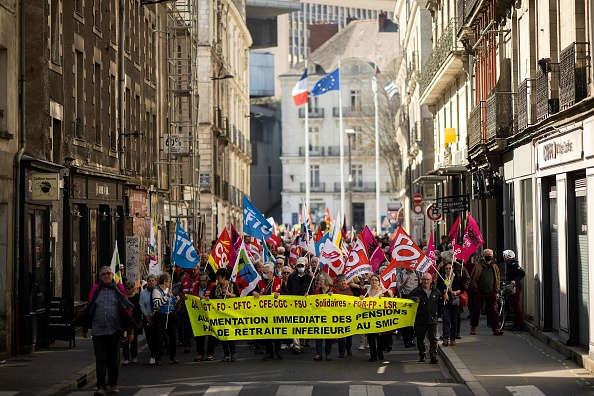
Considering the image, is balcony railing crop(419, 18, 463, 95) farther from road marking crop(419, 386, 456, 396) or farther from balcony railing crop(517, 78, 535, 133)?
road marking crop(419, 386, 456, 396)

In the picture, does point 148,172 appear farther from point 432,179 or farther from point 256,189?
point 256,189

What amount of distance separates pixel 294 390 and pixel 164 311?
5.09m

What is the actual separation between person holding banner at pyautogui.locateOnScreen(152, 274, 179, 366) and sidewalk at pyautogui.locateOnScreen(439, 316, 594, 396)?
14.6 ft

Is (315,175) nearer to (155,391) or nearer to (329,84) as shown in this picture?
(329,84)

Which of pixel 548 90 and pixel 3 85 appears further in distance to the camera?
pixel 548 90

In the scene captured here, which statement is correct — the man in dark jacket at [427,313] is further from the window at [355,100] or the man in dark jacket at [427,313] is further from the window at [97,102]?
the window at [355,100]

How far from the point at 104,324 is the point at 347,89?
96323mm

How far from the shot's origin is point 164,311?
21.2 meters

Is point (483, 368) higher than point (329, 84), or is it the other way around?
point (329, 84)

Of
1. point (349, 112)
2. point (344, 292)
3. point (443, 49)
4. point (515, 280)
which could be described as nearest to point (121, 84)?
point (515, 280)

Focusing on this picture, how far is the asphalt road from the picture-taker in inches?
657

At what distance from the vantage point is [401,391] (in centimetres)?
1659

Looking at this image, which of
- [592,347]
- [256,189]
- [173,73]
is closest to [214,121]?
[173,73]

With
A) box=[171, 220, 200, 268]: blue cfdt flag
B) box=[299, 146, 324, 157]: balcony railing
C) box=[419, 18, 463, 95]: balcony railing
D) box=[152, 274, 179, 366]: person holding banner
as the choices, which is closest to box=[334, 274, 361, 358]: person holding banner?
box=[152, 274, 179, 366]: person holding banner
